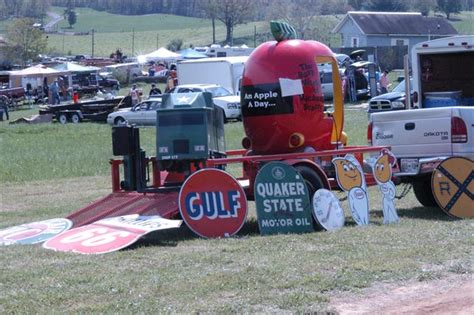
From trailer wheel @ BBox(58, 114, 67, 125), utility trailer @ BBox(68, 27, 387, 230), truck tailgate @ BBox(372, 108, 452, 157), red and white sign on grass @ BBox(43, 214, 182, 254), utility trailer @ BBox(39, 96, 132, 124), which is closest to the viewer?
red and white sign on grass @ BBox(43, 214, 182, 254)

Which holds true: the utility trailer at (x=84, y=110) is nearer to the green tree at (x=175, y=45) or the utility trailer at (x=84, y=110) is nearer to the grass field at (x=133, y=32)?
the grass field at (x=133, y=32)

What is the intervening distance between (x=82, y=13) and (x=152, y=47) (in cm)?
1831

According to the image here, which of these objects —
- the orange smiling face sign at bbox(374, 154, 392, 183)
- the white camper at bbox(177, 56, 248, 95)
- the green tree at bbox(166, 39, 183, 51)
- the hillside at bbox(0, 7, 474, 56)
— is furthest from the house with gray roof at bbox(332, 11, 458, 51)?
the orange smiling face sign at bbox(374, 154, 392, 183)

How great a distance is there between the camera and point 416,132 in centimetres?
1267

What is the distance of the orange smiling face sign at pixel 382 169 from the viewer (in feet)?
38.2

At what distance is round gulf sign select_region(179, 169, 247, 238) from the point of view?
35.4 ft

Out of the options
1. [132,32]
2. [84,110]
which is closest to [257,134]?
[84,110]

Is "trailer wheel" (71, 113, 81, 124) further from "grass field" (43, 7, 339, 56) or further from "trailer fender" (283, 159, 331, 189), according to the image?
"grass field" (43, 7, 339, 56)

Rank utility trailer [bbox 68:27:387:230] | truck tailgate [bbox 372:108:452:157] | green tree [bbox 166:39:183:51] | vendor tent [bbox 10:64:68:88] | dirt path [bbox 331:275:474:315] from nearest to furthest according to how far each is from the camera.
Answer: dirt path [bbox 331:275:474:315]
utility trailer [bbox 68:27:387:230]
truck tailgate [bbox 372:108:452:157]
vendor tent [bbox 10:64:68:88]
green tree [bbox 166:39:183:51]

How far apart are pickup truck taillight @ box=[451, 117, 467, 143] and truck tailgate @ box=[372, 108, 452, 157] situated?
55 mm

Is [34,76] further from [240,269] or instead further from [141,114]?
[240,269]

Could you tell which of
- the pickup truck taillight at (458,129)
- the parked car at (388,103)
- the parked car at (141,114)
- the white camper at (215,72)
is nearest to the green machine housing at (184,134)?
the pickup truck taillight at (458,129)

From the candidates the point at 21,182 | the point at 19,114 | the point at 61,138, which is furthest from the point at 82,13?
the point at 21,182

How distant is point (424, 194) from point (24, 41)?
70998mm
